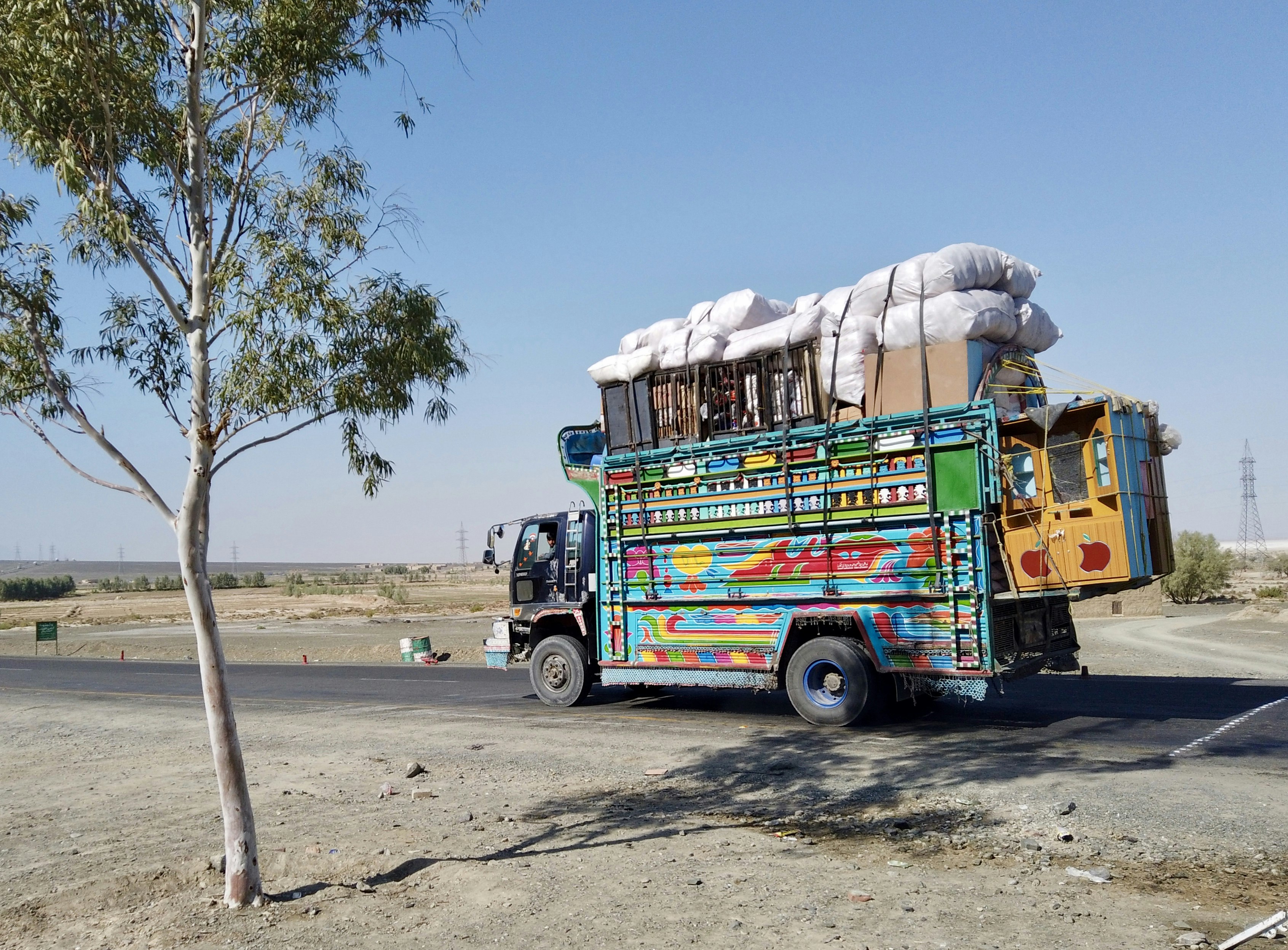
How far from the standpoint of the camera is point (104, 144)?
7434mm

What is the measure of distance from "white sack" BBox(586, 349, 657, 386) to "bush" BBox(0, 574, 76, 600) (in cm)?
10074

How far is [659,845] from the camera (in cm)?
729

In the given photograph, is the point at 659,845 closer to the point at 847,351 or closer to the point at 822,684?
the point at 822,684

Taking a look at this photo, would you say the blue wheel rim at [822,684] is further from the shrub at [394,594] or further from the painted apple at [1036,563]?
the shrub at [394,594]

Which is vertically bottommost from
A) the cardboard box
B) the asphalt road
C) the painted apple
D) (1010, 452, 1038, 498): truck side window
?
the asphalt road

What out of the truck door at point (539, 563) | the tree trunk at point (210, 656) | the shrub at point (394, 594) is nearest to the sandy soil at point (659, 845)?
the tree trunk at point (210, 656)

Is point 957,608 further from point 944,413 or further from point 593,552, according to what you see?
point 593,552

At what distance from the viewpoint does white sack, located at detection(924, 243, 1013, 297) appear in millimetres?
11242

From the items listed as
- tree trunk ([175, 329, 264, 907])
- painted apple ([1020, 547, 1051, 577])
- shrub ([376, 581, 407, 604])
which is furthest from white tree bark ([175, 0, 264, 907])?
shrub ([376, 581, 407, 604])

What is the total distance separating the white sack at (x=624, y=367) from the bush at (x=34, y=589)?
101 m

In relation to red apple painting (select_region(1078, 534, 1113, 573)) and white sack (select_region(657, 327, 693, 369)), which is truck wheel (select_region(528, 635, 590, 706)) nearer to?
white sack (select_region(657, 327, 693, 369))

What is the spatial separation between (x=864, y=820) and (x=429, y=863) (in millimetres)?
3378

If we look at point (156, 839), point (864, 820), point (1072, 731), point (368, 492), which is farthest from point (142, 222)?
point (1072, 731)

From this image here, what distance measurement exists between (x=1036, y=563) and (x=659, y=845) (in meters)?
5.77
